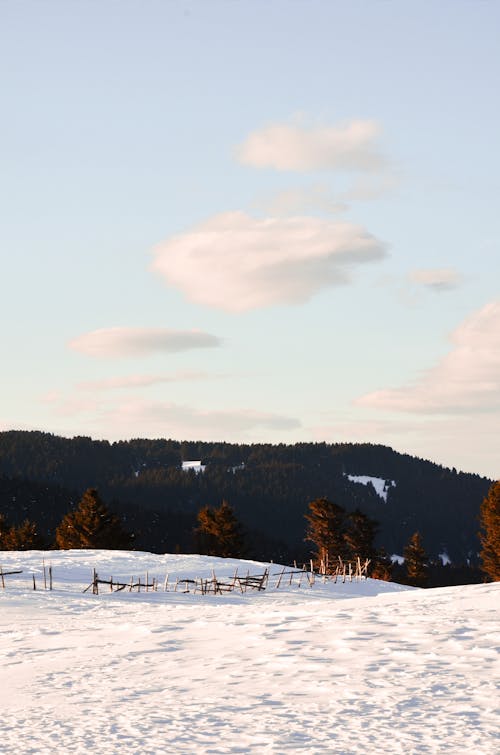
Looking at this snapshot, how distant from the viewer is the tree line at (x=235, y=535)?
2795 inches

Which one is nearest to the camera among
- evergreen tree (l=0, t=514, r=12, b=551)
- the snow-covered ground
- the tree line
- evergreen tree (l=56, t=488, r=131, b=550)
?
the snow-covered ground

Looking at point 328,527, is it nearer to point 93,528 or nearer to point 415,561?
point 415,561

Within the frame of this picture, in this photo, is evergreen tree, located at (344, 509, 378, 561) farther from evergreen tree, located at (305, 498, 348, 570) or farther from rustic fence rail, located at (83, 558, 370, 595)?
rustic fence rail, located at (83, 558, 370, 595)

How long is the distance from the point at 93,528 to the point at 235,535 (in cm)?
1356

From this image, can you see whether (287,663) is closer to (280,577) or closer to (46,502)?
(280,577)

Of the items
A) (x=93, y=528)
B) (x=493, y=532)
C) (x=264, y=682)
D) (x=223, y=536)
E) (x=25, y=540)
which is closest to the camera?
(x=264, y=682)

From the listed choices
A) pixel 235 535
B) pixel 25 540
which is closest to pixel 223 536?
pixel 235 535

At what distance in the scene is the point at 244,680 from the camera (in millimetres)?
15820

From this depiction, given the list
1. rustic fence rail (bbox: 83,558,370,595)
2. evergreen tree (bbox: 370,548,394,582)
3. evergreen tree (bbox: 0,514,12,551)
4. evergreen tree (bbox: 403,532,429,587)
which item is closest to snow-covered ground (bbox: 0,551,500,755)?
rustic fence rail (bbox: 83,558,370,595)

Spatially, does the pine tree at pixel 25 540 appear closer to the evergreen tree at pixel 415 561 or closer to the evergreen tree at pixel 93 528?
the evergreen tree at pixel 93 528

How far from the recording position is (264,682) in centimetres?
1553

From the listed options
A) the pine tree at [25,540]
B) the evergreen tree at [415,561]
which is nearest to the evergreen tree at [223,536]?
the pine tree at [25,540]

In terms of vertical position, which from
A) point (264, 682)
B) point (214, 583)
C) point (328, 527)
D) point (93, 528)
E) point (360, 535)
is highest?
point (93, 528)

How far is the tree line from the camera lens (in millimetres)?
70981
